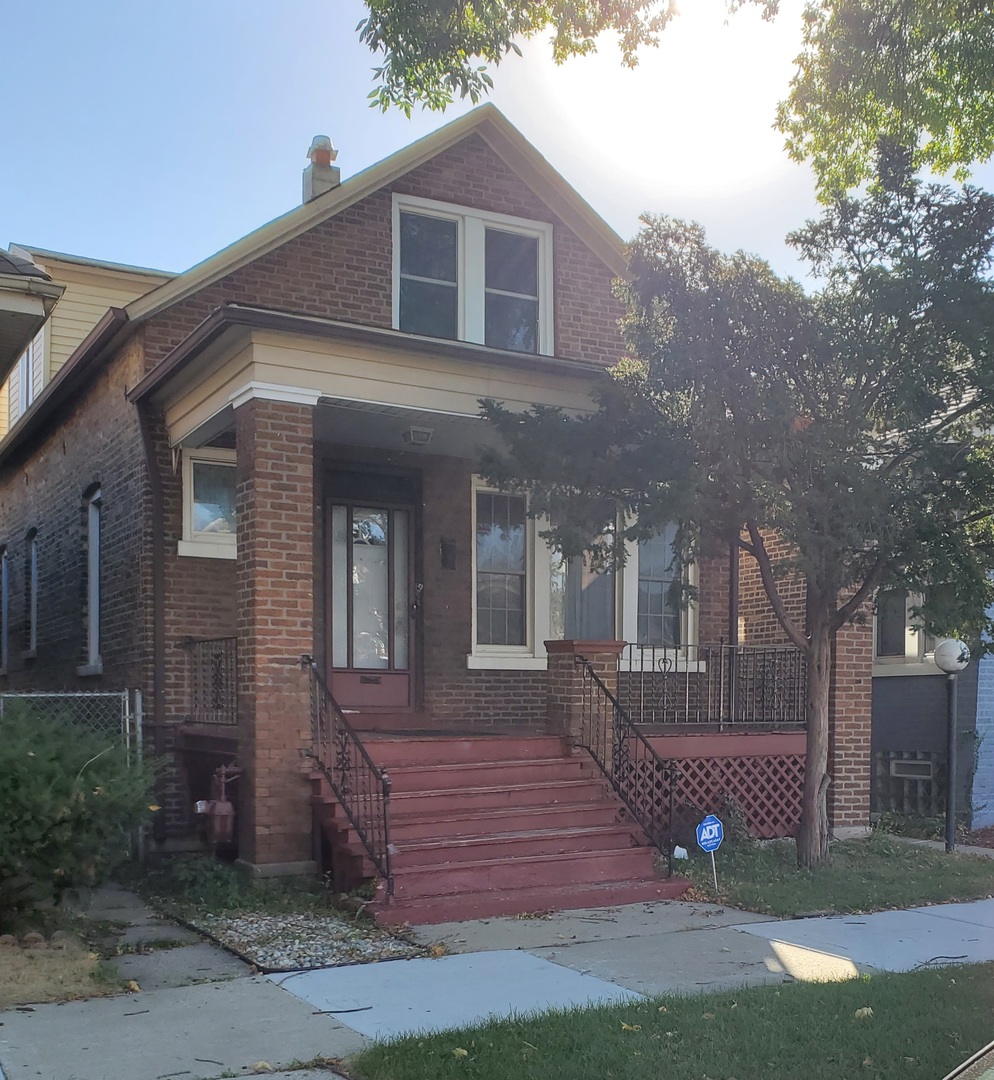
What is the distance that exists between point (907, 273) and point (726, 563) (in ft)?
17.5

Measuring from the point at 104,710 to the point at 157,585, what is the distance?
185 cm

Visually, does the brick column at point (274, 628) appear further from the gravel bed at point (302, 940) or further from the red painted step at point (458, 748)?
the gravel bed at point (302, 940)

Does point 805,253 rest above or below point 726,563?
above

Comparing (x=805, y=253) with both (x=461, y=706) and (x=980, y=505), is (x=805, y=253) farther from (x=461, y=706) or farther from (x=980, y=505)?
(x=461, y=706)

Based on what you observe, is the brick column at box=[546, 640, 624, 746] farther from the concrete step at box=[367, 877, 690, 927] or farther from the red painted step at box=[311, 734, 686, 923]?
the concrete step at box=[367, 877, 690, 927]

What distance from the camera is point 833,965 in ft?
22.1

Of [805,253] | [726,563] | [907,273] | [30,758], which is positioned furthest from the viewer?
[726,563]

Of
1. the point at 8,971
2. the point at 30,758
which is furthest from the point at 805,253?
the point at 8,971

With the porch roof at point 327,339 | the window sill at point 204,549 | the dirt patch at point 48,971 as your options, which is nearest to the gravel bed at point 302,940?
the dirt patch at point 48,971

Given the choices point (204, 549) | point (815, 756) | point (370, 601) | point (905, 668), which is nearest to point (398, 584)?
point (370, 601)

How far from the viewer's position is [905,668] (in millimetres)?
14258

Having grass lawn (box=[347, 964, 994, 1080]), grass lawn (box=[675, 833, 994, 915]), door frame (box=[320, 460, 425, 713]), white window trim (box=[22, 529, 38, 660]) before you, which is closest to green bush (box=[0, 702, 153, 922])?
grass lawn (box=[347, 964, 994, 1080])

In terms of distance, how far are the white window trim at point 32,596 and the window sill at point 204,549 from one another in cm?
540

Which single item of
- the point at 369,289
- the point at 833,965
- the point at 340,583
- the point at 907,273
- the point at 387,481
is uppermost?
the point at 369,289
